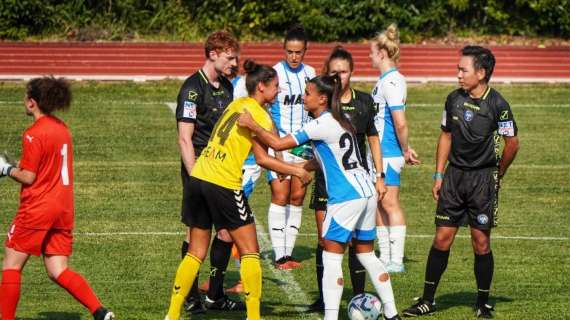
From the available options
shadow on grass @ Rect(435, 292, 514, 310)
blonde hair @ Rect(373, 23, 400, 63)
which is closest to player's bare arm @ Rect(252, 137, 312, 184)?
shadow on grass @ Rect(435, 292, 514, 310)

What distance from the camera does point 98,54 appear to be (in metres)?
25.0

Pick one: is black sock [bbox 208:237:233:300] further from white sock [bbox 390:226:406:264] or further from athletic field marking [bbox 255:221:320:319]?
white sock [bbox 390:226:406:264]

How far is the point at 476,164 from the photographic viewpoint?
10.1 meters

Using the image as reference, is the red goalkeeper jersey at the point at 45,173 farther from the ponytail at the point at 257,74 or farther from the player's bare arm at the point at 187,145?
the ponytail at the point at 257,74

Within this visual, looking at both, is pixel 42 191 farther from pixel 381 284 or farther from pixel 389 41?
→ pixel 389 41

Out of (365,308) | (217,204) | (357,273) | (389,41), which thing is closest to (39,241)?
(217,204)

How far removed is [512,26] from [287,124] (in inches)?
657

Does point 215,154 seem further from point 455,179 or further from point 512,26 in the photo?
point 512,26

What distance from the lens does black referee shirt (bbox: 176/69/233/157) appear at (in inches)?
390

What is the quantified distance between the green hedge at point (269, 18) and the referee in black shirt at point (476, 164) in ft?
54.8

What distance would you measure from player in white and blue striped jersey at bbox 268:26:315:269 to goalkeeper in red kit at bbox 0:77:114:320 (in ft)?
11.3

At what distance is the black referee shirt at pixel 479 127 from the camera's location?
10078mm

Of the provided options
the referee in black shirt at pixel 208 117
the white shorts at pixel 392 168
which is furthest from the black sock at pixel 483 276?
the referee in black shirt at pixel 208 117

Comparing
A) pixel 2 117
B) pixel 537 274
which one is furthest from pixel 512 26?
pixel 537 274
